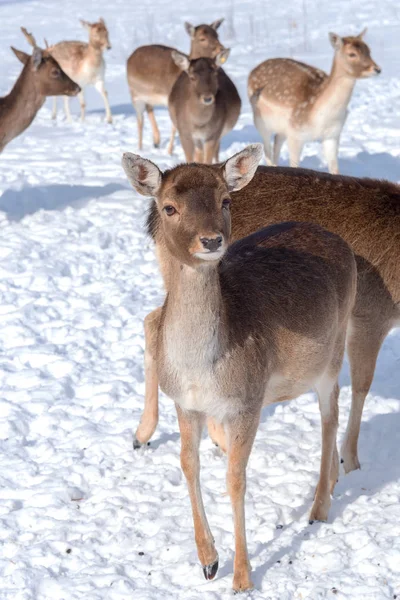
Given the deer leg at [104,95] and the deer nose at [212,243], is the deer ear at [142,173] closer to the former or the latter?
the deer nose at [212,243]

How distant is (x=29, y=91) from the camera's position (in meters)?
10.7

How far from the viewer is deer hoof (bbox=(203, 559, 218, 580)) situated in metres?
4.07

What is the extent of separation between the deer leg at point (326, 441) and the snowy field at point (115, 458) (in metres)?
0.09

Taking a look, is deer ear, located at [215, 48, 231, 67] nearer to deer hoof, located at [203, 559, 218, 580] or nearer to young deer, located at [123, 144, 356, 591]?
young deer, located at [123, 144, 356, 591]


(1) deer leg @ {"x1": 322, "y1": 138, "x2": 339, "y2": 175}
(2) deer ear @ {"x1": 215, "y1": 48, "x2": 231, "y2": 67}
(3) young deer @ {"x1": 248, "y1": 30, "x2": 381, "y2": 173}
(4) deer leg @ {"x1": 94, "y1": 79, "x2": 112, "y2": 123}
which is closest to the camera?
(3) young deer @ {"x1": 248, "y1": 30, "x2": 381, "y2": 173}

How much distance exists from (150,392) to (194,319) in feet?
5.62

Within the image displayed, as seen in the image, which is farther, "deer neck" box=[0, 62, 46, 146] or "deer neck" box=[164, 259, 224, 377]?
"deer neck" box=[0, 62, 46, 146]

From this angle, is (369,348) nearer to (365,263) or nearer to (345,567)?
(365,263)

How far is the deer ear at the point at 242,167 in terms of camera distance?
3.94 m

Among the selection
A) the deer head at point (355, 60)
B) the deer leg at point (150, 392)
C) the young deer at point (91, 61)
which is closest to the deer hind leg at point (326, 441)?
the deer leg at point (150, 392)

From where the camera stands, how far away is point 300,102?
10977 millimetres

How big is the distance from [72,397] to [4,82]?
43.1 ft

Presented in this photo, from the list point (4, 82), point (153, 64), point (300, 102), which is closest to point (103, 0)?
point (4, 82)

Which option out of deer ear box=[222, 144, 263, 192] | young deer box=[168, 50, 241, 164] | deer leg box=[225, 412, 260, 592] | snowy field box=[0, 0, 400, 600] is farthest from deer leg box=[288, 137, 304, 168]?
deer leg box=[225, 412, 260, 592]
